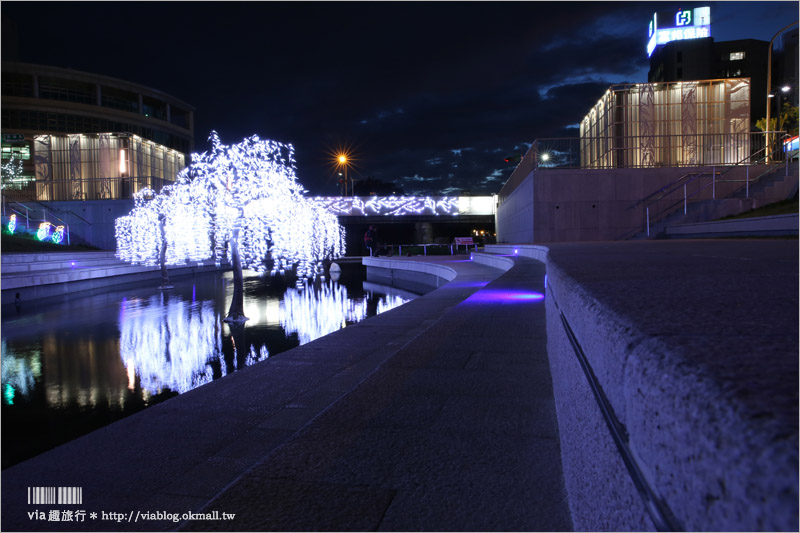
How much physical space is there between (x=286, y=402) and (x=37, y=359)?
670 centimetres

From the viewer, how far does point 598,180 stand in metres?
20.5

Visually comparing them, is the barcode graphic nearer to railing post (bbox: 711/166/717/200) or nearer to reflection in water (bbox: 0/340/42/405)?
reflection in water (bbox: 0/340/42/405)

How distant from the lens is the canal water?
597 cm

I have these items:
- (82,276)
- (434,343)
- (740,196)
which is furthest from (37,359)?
(740,196)

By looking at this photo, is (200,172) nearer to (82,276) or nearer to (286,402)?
(286,402)

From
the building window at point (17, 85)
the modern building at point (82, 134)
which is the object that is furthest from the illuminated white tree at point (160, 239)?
the building window at point (17, 85)

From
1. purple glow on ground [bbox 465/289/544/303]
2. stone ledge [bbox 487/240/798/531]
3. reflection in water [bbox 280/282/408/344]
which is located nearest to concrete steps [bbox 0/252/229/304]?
reflection in water [bbox 280/282/408/344]

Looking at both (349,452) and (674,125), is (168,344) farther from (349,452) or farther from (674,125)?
(674,125)

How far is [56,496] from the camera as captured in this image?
3191 mm

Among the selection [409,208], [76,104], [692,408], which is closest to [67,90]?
[76,104]

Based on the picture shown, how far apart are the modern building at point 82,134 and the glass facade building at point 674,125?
3743cm

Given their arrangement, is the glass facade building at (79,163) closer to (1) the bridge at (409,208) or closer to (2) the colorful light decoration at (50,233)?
(2) the colorful light decoration at (50,233)

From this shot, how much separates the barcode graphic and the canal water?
5.32ft

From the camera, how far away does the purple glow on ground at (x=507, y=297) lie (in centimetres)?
781
